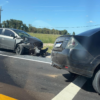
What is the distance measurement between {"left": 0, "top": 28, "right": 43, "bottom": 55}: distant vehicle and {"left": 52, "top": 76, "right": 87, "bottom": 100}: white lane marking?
4629mm

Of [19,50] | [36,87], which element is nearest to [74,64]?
[36,87]

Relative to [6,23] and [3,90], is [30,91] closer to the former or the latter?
[3,90]

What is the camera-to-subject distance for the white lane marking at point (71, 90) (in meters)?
3.24

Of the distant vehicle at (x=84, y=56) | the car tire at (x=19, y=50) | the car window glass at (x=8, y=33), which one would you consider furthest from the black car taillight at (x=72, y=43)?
the car window glass at (x=8, y=33)

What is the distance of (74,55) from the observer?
138 inches

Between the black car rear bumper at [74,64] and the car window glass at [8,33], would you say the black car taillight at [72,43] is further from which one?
the car window glass at [8,33]

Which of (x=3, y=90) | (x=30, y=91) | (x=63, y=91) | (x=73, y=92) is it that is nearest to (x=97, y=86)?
(x=73, y=92)

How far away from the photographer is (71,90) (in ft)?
12.1

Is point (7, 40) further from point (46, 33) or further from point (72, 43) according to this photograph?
point (46, 33)

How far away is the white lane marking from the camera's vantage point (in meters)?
3.24

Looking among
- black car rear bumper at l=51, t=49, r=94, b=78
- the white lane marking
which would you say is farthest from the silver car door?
black car rear bumper at l=51, t=49, r=94, b=78

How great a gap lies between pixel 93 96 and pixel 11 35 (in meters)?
7.22

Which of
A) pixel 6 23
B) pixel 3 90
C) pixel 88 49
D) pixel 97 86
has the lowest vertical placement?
pixel 3 90

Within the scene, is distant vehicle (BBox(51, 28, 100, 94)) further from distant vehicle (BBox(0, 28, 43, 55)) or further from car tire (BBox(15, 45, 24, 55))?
car tire (BBox(15, 45, 24, 55))
